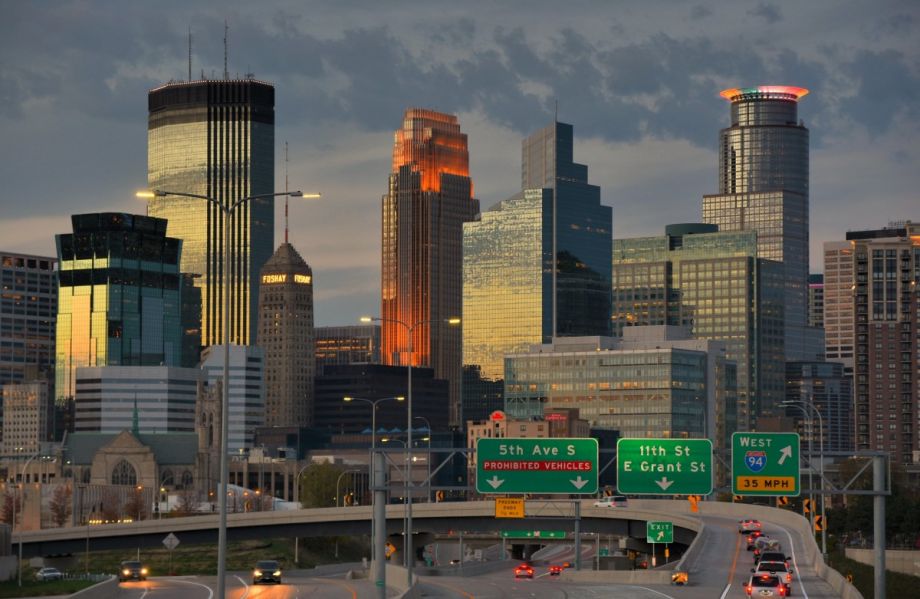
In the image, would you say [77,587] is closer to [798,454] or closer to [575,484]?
[575,484]

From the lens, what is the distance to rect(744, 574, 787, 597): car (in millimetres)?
93562

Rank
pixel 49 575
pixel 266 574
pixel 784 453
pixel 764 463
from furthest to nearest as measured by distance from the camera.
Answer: pixel 49 575
pixel 266 574
pixel 764 463
pixel 784 453

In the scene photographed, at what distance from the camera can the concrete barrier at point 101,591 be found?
89.9 m

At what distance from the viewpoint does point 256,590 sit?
10656 centimetres

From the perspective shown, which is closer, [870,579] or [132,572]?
[870,579]

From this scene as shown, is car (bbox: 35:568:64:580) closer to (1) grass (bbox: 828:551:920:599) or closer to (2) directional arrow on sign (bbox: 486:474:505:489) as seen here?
(2) directional arrow on sign (bbox: 486:474:505:489)

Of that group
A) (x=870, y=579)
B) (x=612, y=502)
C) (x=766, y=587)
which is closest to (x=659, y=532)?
(x=612, y=502)

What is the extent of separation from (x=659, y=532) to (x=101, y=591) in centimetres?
7534

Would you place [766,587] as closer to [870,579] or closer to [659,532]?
[870,579]

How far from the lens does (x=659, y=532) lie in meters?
163

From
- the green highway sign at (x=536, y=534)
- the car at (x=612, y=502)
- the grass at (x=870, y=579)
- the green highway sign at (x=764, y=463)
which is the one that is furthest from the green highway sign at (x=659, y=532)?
the green highway sign at (x=764, y=463)

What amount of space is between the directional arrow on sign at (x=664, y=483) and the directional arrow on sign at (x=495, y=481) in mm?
7256

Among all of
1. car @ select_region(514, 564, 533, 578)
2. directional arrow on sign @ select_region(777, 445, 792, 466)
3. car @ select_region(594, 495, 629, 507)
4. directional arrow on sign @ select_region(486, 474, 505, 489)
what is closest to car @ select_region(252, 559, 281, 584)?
car @ select_region(514, 564, 533, 578)

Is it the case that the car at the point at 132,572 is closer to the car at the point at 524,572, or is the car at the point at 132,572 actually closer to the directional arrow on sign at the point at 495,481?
the car at the point at 524,572
